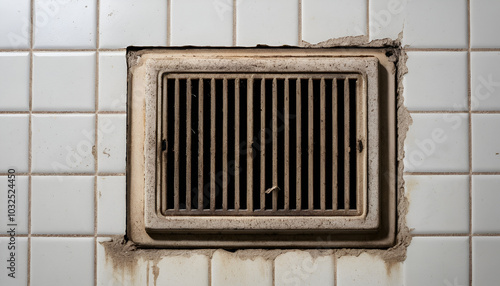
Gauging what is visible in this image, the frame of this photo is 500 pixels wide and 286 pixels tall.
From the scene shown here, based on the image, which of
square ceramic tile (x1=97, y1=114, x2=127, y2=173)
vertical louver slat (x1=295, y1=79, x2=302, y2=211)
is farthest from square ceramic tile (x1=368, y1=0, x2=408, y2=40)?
square ceramic tile (x1=97, y1=114, x2=127, y2=173)

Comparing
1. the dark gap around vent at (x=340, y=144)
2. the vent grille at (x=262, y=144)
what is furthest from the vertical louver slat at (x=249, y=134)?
the dark gap around vent at (x=340, y=144)

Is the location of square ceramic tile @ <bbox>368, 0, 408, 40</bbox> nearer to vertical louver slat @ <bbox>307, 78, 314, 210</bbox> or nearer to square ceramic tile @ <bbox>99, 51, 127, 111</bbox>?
vertical louver slat @ <bbox>307, 78, 314, 210</bbox>

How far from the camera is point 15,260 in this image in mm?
1008

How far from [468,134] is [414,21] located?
0.32 meters

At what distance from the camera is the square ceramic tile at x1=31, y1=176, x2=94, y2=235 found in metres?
1.00

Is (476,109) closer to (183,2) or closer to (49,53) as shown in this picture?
(183,2)

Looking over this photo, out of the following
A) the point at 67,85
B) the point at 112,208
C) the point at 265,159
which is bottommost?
the point at 112,208

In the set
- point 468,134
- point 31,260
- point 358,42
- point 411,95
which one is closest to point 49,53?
point 31,260

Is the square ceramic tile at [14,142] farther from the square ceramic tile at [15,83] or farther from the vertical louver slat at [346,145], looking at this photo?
the vertical louver slat at [346,145]

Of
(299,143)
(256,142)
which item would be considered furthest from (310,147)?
(256,142)

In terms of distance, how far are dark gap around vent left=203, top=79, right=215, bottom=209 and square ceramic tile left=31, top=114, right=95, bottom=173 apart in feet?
0.94

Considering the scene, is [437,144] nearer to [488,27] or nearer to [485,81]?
[485,81]

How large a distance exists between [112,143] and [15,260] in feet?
1.27

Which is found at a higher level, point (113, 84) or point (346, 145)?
point (113, 84)
